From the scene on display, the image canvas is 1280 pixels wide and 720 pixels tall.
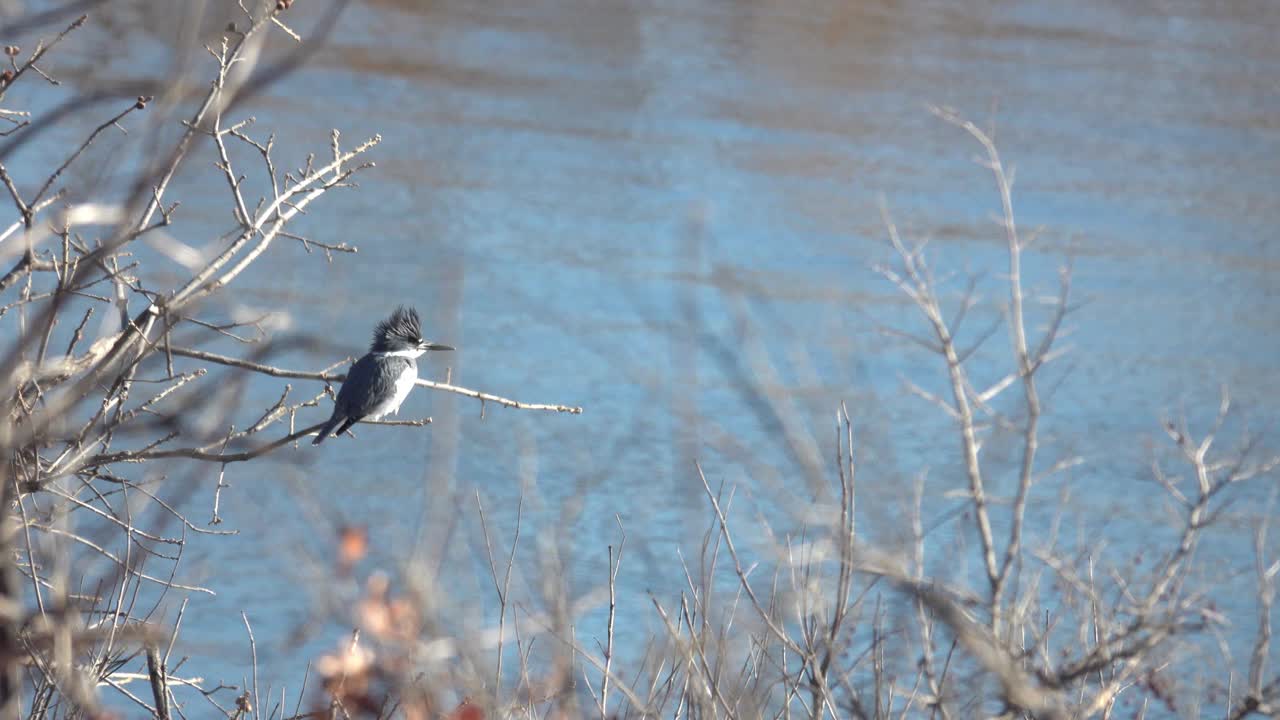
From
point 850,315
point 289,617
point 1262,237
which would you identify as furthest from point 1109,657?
point 1262,237

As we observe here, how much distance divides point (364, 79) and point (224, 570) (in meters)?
8.35

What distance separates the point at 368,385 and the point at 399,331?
0.37 meters

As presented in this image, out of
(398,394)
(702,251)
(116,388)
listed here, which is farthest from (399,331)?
(702,251)

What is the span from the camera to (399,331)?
515cm

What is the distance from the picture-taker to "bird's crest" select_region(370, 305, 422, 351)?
5117 millimetres

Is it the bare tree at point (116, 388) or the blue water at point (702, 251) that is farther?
the blue water at point (702, 251)

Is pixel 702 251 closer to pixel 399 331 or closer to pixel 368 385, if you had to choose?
pixel 399 331

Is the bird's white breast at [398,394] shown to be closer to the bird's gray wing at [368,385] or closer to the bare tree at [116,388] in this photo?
the bird's gray wing at [368,385]

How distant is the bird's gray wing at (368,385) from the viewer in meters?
4.82

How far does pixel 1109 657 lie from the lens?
234 centimetres

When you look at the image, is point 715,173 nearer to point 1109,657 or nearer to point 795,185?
point 795,185

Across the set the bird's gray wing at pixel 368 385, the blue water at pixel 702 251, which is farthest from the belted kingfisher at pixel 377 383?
the blue water at pixel 702 251

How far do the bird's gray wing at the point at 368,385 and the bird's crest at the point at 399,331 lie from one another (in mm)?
192

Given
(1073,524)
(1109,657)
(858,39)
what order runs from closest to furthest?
(1109,657)
(1073,524)
(858,39)
